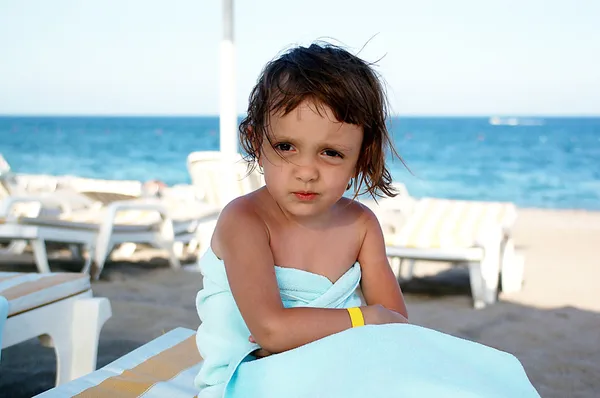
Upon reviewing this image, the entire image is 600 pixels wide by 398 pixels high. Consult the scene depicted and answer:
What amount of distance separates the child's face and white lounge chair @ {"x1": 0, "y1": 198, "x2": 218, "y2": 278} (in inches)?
166

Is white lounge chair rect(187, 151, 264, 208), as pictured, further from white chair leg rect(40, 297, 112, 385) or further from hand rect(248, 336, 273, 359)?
hand rect(248, 336, 273, 359)

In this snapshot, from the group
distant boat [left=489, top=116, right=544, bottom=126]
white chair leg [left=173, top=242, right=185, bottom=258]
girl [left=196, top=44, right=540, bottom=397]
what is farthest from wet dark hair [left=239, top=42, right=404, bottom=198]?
distant boat [left=489, top=116, right=544, bottom=126]

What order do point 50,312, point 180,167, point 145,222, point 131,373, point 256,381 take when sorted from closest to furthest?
point 256,381
point 131,373
point 50,312
point 145,222
point 180,167

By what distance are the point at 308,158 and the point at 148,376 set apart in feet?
3.27

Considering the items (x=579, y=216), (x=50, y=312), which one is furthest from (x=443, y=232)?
(x=579, y=216)

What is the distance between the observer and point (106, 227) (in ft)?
18.2

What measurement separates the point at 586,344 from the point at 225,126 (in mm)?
3333

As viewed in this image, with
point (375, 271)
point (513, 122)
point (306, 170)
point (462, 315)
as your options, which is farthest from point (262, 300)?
point (513, 122)

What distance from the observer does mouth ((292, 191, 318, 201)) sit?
1440 mm

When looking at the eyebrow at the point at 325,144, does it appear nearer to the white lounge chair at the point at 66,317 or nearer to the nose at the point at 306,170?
the nose at the point at 306,170

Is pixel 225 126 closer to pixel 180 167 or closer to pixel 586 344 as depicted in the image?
pixel 586 344

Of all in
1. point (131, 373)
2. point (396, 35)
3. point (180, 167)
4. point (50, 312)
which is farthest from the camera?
point (396, 35)

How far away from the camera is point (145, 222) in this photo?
5918mm

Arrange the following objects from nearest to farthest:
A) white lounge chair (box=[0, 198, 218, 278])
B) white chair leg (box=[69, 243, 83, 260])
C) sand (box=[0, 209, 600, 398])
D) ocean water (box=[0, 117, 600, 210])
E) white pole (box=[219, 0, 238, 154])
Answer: sand (box=[0, 209, 600, 398])
white lounge chair (box=[0, 198, 218, 278])
white pole (box=[219, 0, 238, 154])
white chair leg (box=[69, 243, 83, 260])
ocean water (box=[0, 117, 600, 210])
